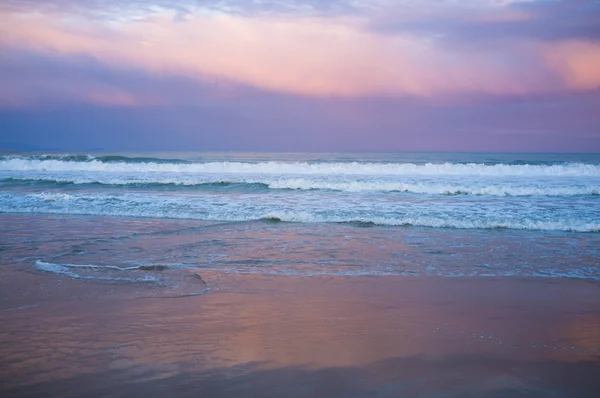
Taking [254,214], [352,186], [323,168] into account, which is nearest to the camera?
[254,214]

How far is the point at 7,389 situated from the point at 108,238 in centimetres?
640

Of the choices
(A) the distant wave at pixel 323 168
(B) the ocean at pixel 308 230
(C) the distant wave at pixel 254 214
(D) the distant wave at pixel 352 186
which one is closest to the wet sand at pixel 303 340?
(B) the ocean at pixel 308 230

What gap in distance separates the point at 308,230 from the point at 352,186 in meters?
9.48

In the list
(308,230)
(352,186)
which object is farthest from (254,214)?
(352,186)

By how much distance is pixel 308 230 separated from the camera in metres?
10.5

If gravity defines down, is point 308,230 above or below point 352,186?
below

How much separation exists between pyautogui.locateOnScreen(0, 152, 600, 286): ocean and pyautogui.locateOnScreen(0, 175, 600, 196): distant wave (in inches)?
3.7

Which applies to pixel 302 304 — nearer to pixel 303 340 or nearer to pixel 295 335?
pixel 295 335

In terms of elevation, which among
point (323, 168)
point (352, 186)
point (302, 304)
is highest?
point (323, 168)

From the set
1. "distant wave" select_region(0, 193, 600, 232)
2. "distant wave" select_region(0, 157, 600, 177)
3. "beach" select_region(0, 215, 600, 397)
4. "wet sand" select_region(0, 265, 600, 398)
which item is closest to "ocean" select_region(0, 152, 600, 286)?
"distant wave" select_region(0, 193, 600, 232)

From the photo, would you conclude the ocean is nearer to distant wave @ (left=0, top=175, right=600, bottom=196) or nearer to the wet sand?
distant wave @ (left=0, top=175, right=600, bottom=196)

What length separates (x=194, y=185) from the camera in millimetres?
21125

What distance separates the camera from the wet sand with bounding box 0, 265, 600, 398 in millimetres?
3285

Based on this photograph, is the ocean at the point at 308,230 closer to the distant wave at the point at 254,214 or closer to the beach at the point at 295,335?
the distant wave at the point at 254,214
